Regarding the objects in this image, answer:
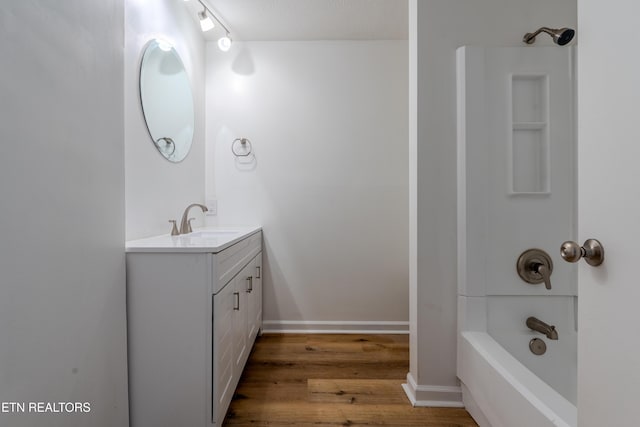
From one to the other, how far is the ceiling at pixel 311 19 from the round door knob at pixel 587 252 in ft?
6.70

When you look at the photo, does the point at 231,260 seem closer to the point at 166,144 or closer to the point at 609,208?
the point at 166,144

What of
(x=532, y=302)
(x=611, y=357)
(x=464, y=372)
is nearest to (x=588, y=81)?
(x=611, y=357)

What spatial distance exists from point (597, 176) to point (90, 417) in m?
1.68

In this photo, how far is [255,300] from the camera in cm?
215

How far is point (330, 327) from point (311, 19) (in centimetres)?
243

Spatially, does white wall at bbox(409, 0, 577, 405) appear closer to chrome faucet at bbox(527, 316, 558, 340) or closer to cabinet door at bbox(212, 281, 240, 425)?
chrome faucet at bbox(527, 316, 558, 340)

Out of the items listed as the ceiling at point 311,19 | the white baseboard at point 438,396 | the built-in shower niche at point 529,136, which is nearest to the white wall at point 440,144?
the white baseboard at point 438,396

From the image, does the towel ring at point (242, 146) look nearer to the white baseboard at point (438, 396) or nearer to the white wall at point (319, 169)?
the white wall at point (319, 169)

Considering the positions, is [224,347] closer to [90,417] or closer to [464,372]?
[90,417]

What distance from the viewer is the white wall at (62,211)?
2.51 ft

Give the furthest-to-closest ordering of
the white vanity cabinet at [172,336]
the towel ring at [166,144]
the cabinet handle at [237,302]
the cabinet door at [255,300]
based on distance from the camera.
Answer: the cabinet door at [255,300], the towel ring at [166,144], the cabinet handle at [237,302], the white vanity cabinet at [172,336]

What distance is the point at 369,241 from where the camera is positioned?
8.11 ft

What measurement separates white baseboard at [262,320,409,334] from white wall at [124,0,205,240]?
3.57 feet

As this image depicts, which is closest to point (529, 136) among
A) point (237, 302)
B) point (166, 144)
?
point (237, 302)
